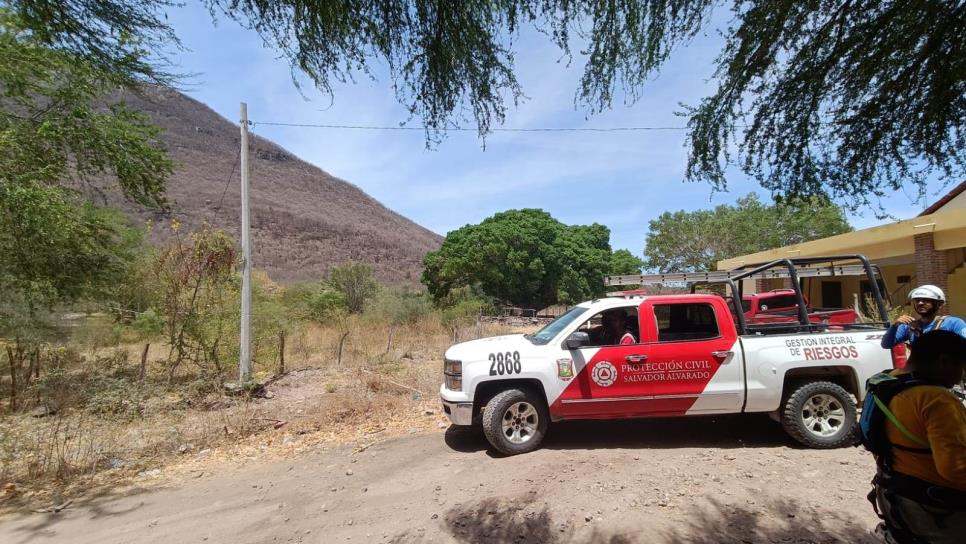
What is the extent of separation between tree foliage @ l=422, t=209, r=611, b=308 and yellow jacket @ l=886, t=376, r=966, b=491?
104 ft

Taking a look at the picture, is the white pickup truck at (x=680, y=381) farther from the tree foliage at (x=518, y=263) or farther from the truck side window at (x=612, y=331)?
the tree foliage at (x=518, y=263)

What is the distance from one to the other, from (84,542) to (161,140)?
390 inches

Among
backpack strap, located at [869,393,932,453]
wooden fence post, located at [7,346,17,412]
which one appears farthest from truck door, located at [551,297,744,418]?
wooden fence post, located at [7,346,17,412]

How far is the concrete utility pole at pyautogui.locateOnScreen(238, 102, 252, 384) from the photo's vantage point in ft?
32.6

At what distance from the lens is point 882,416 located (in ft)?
7.02

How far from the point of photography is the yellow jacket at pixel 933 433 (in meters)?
1.84

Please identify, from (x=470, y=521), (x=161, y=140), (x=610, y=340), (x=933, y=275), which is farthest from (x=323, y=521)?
(x=933, y=275)

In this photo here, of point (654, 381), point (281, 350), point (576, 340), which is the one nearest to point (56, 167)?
point (281, 350)

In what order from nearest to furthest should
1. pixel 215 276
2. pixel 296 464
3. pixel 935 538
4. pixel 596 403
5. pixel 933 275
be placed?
pixel 935 538, pixel 596 403, pixel 296 464, pixel 215 276, pixel 933 275

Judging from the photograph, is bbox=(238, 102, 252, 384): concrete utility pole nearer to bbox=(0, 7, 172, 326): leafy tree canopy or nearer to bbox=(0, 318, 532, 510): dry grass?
bbox=(0, 318, 532, 510): dry grass

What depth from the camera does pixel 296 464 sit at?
574cm

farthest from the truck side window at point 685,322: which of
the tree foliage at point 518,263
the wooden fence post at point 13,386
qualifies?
the tree foliage at point 518,263

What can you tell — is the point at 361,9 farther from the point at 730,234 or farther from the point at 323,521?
the point at 730,234

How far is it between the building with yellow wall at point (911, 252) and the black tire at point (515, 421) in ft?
19.0
